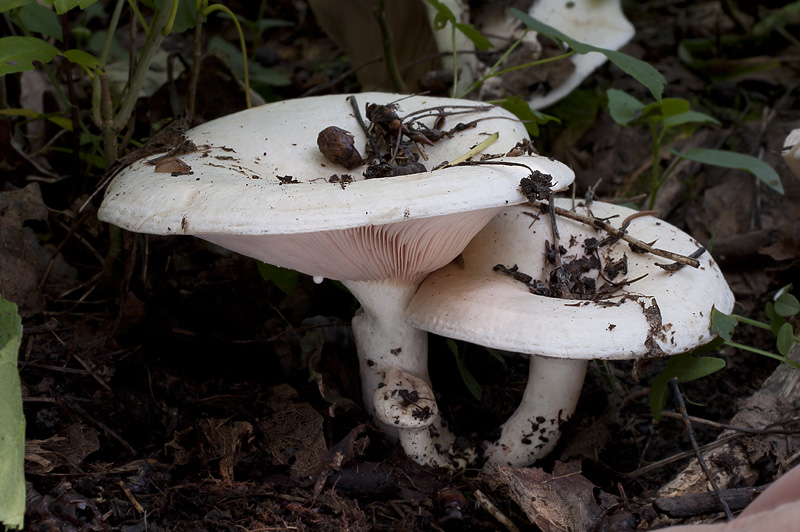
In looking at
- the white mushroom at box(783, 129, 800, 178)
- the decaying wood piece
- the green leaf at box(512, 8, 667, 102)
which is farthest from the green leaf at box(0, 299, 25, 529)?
the white mushroom at box(783, 129, 800, 178)

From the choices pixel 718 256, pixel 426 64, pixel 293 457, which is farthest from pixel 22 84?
pixel 718 256

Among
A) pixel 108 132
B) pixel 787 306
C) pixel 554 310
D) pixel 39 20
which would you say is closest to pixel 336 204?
pixel 554 310

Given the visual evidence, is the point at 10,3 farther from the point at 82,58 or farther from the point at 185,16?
the point at 185,16

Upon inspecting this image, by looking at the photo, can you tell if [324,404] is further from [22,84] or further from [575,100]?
[575,100]

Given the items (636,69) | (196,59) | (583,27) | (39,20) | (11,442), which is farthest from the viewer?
(583,27)

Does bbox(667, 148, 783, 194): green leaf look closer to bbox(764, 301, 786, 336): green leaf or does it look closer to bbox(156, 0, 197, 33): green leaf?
bbox(764, 301, 786, 336): green leaf

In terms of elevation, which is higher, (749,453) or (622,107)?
(622,107)

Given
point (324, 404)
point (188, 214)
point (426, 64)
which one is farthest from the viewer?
point (426, 64)
